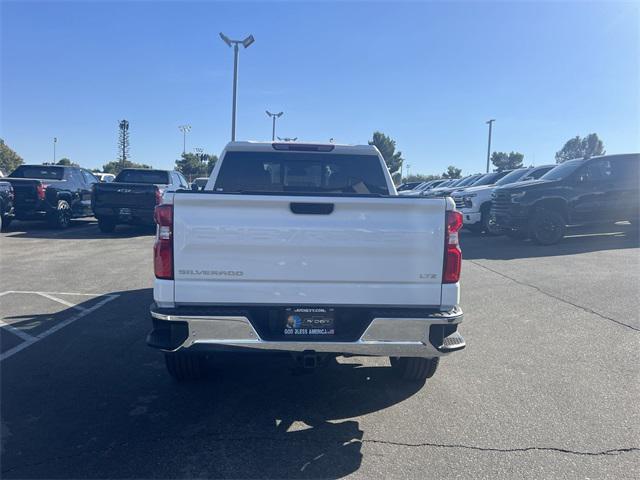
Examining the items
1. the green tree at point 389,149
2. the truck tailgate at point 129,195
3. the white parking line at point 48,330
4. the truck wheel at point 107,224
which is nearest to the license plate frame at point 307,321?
the white parking line at point 48,330

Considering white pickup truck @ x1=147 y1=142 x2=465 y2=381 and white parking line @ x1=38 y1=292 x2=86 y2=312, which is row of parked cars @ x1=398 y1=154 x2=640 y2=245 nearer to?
white parking line @ x1=38 y1=292 x2=86 y2=312

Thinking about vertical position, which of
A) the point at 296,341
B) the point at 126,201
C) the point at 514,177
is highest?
the point at 514,177

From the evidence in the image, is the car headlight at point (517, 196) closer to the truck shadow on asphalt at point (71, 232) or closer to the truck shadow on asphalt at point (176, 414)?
the truck shadow on asphalt at point (176, 414)

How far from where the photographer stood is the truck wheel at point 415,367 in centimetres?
423

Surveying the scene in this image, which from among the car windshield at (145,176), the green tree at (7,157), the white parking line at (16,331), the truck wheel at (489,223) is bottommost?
the white parking line at (16,331)

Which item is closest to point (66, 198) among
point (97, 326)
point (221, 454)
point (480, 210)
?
point (97, 326)

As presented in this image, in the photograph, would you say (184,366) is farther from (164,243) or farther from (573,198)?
(573,198)

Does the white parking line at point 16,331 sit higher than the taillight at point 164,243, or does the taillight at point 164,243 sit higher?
the taillight at point 164,243

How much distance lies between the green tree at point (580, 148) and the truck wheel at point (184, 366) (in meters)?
87.2

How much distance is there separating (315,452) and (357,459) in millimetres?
277

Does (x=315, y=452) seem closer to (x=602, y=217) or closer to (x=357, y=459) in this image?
(x=357, y=459)

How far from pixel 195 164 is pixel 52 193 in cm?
5442

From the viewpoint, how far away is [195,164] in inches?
2697

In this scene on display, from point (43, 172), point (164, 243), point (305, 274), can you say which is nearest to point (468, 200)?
point (305, 274)
